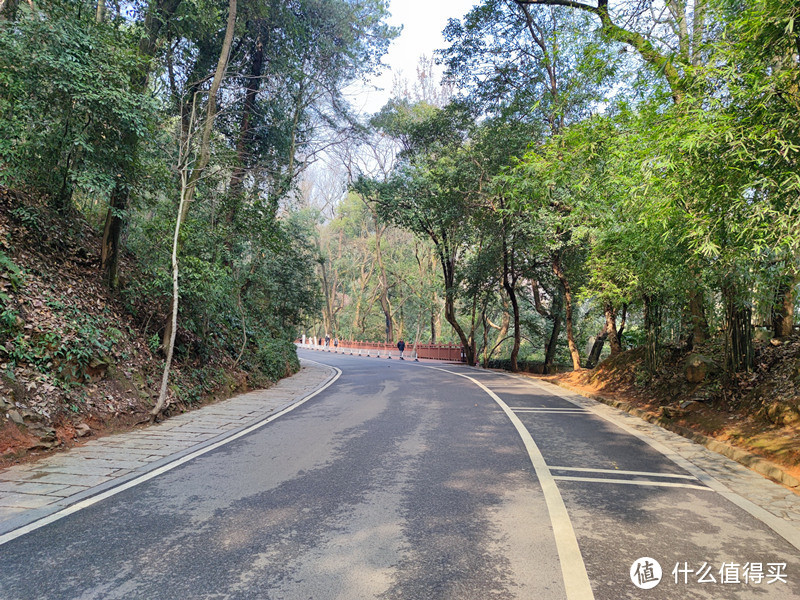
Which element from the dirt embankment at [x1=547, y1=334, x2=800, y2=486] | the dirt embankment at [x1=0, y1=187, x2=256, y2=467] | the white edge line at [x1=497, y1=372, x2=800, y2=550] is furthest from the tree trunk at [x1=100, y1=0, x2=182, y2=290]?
the dirt embankment at [x1=547, y1=334, x2=800, y2=486]

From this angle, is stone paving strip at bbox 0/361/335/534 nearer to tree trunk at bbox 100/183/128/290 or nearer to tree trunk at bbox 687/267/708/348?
tree trunk at bbox 100/183/128/290

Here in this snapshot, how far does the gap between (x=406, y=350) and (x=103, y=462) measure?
3735cm

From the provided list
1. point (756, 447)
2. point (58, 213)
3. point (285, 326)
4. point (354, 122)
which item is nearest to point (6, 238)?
point (58, 213)

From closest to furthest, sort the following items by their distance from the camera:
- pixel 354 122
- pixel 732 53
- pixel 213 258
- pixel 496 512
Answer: pixel 496 512 < pixel 732 53 < pixel 213 258 < pixel 354 122

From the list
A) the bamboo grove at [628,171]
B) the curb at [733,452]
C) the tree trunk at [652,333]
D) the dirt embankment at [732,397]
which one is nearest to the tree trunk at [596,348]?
the bamboo grove at [628,171]

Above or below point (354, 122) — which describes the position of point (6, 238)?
below

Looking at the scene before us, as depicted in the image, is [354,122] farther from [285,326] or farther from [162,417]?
[162,417]

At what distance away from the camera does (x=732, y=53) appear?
515 cm

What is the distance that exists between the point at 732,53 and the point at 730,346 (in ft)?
20.0

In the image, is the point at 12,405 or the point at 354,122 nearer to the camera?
the point at 12,405

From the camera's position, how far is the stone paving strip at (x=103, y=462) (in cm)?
457

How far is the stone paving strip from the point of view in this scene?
4570mm
